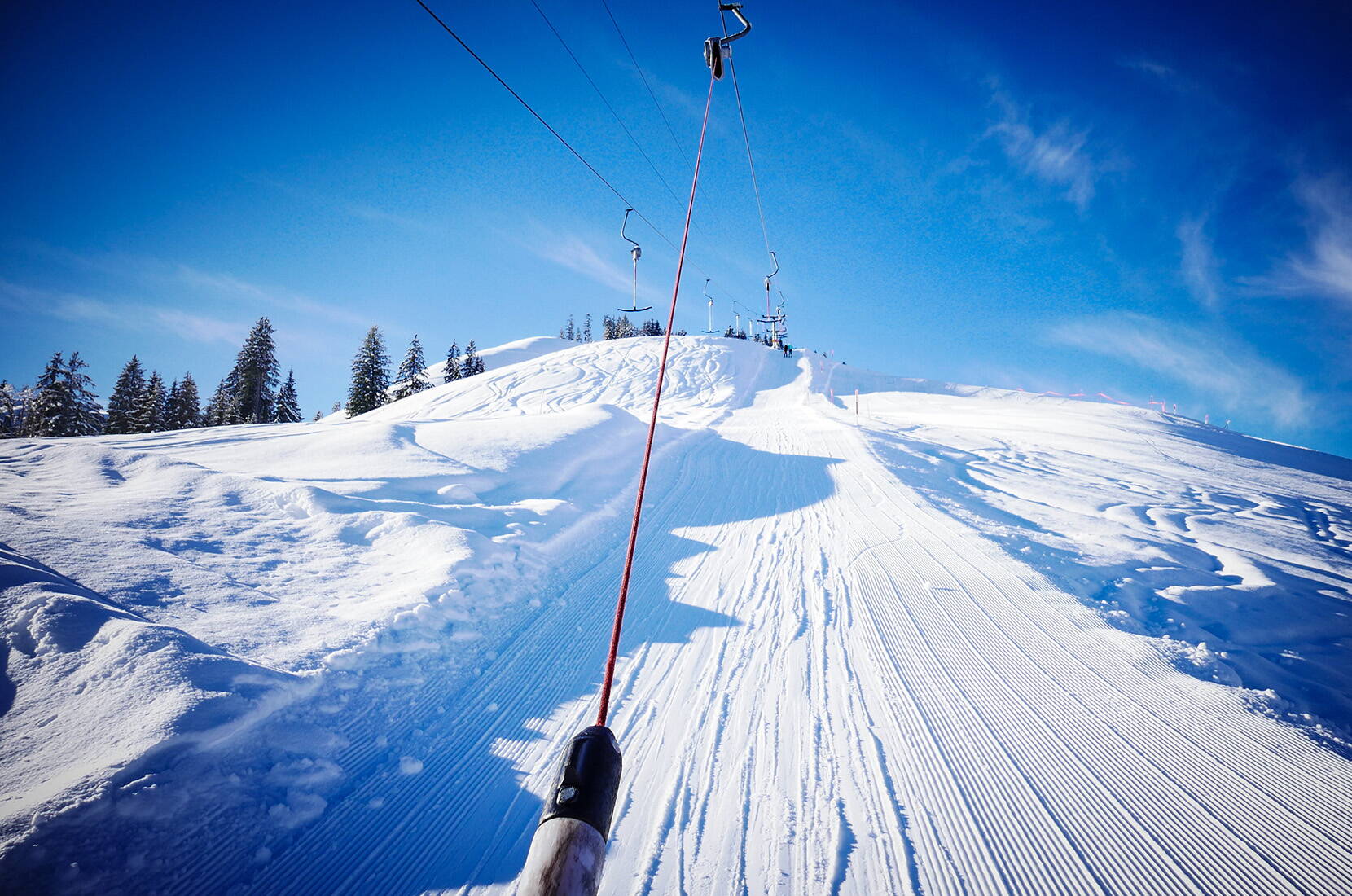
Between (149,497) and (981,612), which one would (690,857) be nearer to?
(981,612)

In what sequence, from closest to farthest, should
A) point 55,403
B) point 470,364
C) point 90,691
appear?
point 90,691 < point 55,403 < point 470,364

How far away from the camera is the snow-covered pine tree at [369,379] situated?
32281 mm

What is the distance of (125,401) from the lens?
29.8 meters

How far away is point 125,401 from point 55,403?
4535mm

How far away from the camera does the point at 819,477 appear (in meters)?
10.5

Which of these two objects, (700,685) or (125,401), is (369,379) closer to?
(125,401)

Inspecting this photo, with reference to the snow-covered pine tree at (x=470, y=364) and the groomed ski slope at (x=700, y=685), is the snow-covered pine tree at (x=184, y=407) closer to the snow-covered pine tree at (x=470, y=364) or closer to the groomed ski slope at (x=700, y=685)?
the snow-covered pine tree at (x=470, y=364)

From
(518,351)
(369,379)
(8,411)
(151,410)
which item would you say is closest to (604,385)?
(369,379)

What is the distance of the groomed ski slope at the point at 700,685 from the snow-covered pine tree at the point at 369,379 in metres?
26.5

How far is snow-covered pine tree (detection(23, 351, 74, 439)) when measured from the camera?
2550 centimetres

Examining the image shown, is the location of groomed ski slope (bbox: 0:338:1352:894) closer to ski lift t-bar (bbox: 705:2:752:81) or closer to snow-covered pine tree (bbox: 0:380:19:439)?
ski lift t-bar (bbox: 705:2:752:81)

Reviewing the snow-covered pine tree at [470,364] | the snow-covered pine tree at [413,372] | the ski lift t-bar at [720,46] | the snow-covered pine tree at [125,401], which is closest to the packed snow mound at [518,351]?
the snow-covered pine tree at [470,364]

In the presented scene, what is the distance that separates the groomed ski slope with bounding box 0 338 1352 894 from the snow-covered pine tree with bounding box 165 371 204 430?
32.9 meters

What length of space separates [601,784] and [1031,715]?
374 cm
